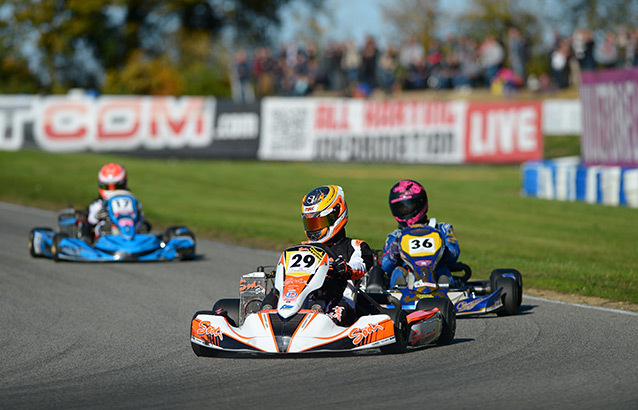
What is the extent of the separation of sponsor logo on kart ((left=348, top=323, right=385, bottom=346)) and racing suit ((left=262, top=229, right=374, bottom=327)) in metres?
0.18

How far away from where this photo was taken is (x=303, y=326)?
6.98 m

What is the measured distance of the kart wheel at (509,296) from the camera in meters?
8.94

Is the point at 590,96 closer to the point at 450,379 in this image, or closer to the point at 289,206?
the point at 289,206

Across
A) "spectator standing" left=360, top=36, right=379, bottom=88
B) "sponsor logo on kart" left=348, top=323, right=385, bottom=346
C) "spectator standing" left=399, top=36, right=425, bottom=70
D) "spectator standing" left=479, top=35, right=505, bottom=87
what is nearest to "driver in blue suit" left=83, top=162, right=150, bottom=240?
"sponsor logo on kart" left=348, top=323, right=385, bottom=346

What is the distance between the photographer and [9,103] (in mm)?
29375

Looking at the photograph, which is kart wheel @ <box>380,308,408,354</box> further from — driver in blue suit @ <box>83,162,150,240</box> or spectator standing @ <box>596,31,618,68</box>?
spectator standing @ <box>596,31,618,68</box>

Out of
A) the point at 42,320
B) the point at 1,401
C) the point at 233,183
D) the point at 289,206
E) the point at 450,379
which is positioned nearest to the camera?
the point at 1,401

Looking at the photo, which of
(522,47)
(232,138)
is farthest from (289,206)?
(522,47)

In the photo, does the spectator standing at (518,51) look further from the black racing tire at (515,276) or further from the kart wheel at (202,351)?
the kart wheel at (202,351)

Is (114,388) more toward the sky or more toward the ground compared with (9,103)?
more toward the ground

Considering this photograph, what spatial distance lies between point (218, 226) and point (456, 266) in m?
8.35

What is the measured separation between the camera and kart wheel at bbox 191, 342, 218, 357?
723 cm

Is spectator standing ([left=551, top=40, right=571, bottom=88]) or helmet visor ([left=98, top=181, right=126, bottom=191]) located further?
spectator standing ([left=551, top=40, right=571, bottom=88])

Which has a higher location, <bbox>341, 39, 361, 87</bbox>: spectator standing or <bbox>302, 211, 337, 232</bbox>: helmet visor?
<bbox>341, 39, 361, 87</bbox>: spectator standing
